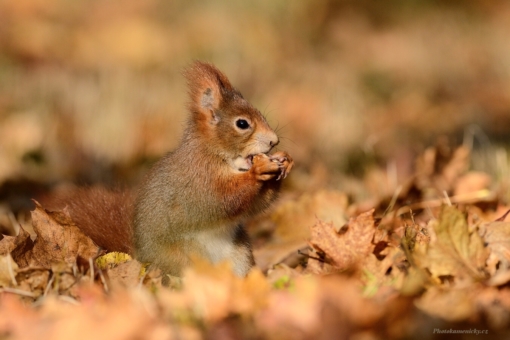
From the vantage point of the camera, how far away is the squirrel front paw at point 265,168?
2.83 metres

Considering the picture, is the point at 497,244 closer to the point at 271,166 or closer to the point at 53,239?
the point at 271,166

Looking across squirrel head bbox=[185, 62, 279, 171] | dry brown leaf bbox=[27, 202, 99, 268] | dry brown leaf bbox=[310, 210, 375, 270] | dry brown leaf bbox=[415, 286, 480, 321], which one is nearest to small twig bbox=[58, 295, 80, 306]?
dry brown leaf bbox=[27, 202, 99, 268]

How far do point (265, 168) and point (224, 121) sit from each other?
0.29 m

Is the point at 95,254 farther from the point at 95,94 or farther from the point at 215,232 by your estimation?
the point at 95,94

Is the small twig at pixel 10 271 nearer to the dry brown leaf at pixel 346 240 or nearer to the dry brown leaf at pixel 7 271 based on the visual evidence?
the dry brown leaf at pixel 7 271

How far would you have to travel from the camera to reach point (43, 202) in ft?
10.8

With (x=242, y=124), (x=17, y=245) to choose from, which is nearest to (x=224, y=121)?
(x=242, y=124)

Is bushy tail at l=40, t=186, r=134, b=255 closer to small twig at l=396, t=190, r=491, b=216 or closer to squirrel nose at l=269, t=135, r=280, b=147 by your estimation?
squirrel nose at l=269, t=135, r=280, b=147

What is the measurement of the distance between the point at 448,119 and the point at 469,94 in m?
1.17

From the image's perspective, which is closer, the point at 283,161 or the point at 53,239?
the point at 53,239

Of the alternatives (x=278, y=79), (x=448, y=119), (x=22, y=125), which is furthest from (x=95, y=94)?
(x=448, y=119)

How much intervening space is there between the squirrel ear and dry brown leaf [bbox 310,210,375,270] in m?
0.78

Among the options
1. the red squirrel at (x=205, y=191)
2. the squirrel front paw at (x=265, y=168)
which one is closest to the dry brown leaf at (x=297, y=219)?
the red squirrel at (x=205, y=191)

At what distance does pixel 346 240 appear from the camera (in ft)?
8.11
